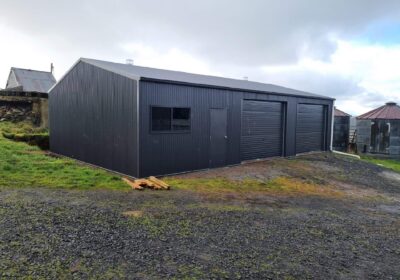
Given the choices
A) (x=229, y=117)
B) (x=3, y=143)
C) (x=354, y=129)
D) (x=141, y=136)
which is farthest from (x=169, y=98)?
(x=354, y=129)

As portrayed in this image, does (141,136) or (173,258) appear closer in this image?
(173,258)

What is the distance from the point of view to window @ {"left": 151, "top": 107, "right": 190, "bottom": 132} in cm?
1005

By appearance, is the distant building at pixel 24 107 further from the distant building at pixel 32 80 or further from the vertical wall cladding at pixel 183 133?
the distant building at pixel 32 80

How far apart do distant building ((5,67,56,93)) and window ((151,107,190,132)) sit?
25603 millimetres

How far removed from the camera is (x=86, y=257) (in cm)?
414

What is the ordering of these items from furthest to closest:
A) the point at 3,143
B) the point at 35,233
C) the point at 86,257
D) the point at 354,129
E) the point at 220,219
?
the point at 354,129
the point at 3,143
the point at 220,219
the point at 35,233
the point at 86,257

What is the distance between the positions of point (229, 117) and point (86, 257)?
9.29 meters

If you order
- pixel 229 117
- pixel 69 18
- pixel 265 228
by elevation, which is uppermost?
pixel 69 18

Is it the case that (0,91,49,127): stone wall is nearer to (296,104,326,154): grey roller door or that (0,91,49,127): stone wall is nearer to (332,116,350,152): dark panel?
(296,104,326,154): grey roller door

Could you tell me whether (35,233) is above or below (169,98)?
below

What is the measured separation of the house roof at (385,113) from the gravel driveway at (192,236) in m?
16.0

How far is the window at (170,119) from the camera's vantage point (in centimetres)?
1005

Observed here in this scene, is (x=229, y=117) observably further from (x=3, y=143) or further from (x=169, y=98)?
(x=3, y=143)

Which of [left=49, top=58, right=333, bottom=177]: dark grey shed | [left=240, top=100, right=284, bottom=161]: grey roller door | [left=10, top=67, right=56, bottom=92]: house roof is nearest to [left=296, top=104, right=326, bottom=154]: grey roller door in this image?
[left=49, top=58, right=333, bottom=177]: dark grey shed
